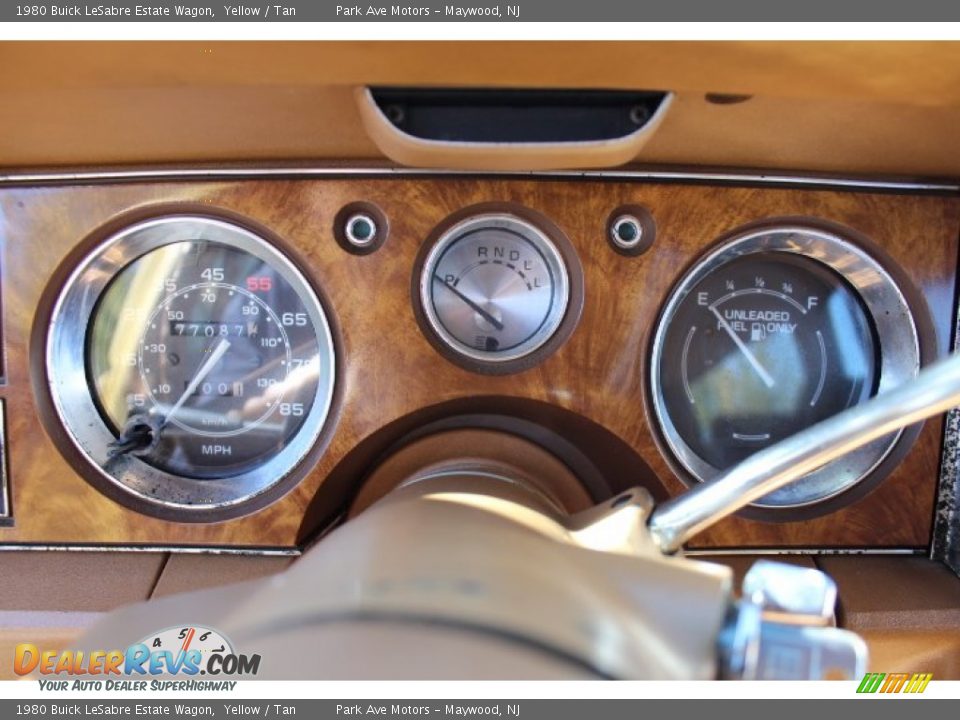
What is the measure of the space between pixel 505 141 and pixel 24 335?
1181 mm

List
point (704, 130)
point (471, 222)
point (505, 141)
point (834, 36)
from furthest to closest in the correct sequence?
point (471, 222) < point (704, 130) < point (505, 141) < point (834, 36)

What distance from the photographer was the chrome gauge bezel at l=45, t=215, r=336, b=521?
1841 mm

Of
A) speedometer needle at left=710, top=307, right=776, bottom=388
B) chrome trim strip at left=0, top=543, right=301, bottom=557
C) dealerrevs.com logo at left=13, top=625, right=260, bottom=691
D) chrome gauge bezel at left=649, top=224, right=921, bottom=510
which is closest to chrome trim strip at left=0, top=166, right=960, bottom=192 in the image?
chrome gauge bezel at left=649, top=224, right=921, bottom=510

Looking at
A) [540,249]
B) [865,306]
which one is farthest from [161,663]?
[865,306]

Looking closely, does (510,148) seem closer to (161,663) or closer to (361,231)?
(361,231)

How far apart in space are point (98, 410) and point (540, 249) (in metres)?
1.11

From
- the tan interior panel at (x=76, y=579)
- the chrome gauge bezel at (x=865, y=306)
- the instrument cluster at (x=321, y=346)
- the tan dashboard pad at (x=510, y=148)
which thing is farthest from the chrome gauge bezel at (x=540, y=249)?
the tan interior panel at (x=76, y=579)

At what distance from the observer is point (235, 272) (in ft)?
6.30

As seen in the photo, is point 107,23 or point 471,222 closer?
point 107,23

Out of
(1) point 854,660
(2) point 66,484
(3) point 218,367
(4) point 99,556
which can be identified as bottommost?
(1) point 854,660

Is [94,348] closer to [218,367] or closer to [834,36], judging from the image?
[218,367]

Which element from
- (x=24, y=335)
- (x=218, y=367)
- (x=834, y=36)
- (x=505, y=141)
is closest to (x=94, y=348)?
(x=24, y=335)

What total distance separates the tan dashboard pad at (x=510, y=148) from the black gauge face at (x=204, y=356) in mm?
635

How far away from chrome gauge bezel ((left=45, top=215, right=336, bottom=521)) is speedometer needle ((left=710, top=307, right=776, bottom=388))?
905 millimetres
